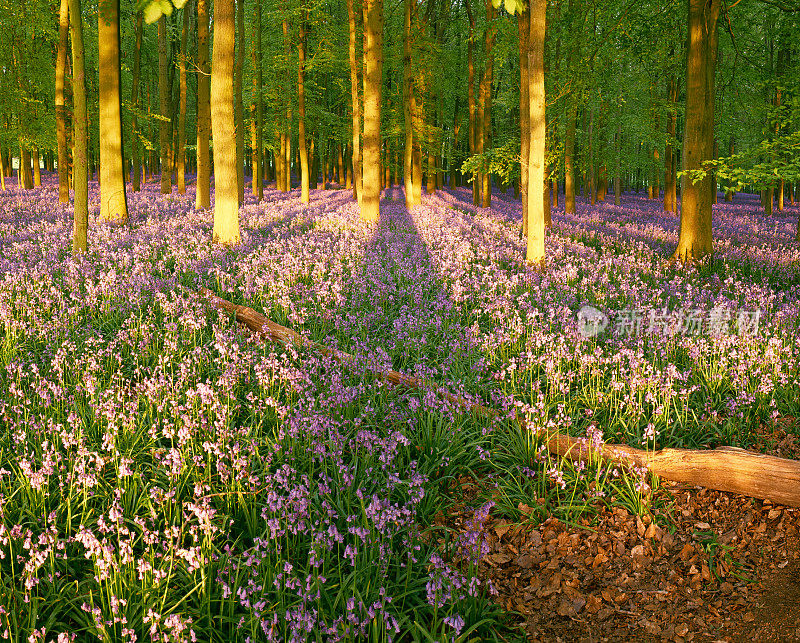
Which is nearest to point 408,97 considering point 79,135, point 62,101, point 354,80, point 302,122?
point 354,80

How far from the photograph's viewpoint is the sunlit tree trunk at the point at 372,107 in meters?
17.9

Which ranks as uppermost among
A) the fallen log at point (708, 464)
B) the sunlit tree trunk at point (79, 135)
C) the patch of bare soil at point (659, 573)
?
the sunlit tree trunk at point (79, 135)

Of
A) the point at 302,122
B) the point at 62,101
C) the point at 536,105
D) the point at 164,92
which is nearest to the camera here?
the point at 536,105

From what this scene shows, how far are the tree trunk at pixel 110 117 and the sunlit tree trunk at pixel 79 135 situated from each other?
5499 millimetres

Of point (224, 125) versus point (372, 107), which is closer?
point (224, 125)

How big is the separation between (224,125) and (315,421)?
10.6 meters

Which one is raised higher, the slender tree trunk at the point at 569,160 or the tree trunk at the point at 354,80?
the tree trunk at the point at 354,80

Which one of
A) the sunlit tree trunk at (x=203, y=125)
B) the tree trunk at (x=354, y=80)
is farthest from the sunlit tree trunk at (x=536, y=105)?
the tree trunk at (x=354, y=80)

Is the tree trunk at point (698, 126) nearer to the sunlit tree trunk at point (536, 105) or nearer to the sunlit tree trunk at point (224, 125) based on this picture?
the sunlit tree trunk at point (536, 105)

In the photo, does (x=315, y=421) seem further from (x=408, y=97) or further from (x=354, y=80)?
(x=408, y=97)

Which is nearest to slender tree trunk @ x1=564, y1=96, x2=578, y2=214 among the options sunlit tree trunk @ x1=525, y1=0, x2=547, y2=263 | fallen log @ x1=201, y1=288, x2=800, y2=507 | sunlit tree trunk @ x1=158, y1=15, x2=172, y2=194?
sunlit tree trunk @ x1=525, y1=0, x2=547, y2=263

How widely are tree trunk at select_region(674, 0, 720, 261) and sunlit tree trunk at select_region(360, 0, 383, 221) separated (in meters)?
9.13

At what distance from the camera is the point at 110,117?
1541 cm

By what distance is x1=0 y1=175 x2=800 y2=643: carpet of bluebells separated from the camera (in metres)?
3.09
